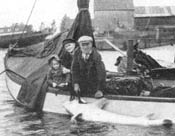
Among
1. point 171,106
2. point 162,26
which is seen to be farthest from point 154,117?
point 162,26

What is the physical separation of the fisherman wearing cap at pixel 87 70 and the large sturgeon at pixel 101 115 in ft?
1.08

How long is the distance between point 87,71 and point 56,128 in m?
1.62

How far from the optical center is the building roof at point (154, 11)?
64225 millimetres

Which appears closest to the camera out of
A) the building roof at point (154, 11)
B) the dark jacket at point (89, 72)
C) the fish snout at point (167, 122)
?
the fish snout at point (167, 122)

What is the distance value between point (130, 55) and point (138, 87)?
1.42 metres

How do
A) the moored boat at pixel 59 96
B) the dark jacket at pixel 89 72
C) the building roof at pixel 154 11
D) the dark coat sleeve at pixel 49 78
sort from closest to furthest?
the moored boat at pixel 59 96, the dark jacket at pixel 89 72, the dark coat sleeve at pixel 49 78, the building roof at pixel 154 11

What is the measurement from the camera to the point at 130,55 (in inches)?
456

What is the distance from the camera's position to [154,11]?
65.1 metres

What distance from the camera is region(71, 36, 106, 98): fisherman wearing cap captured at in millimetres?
Answer: 10180

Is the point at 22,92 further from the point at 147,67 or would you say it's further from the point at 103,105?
the point at 147,67

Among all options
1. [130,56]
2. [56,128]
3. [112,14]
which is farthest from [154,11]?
[56,128]

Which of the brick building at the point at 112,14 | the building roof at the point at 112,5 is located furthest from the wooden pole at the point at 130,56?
the building roof at the point at 112,5

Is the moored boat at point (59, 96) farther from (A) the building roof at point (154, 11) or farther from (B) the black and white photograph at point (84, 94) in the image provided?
(A) the building roof at point (154, 11)

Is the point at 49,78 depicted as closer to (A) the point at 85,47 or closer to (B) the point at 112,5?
(A) the point at 85,47
